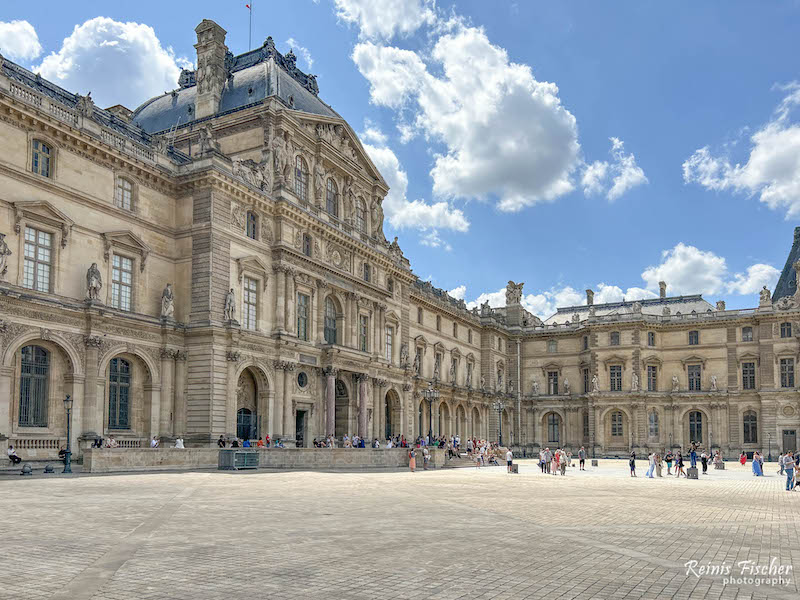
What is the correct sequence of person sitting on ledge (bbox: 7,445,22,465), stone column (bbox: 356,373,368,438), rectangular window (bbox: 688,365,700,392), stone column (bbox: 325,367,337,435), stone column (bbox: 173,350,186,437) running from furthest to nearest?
rectangular window (bbox: 688,365,700,392) → stone column (bbox: 356,373,368,438) → stone column (bbox: 325,367,337,435) → stone column (bbox: 173,350,186,437) → person sitting on ledge (bbox: 7,445,22,465)

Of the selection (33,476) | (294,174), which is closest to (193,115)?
(294,174)

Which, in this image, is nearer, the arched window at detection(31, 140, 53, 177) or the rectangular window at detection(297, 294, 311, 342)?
the arched window at detection(31, 140, 53, 177)

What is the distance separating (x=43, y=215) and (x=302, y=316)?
17.2m

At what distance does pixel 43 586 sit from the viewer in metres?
9.68

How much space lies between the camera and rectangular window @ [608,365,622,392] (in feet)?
277

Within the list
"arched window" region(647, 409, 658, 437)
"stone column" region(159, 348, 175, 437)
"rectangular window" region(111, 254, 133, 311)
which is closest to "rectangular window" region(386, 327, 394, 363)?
"stone column" region(159, 348, 175, 437)

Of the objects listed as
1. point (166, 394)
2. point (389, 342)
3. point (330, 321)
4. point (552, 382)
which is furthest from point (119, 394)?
point (552, 382)

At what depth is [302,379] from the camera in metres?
46.8

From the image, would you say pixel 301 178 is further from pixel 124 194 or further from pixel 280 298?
pixel 124 194

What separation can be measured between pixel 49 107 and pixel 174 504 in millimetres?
22386

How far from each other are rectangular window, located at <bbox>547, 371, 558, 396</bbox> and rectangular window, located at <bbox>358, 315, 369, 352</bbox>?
40.9m

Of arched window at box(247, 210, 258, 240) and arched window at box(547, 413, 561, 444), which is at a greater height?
arched window at box(247, 210, 258, 240)

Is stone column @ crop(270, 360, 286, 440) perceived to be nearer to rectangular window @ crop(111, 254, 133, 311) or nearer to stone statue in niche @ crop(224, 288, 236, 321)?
stone statue in niche @ crop(224, 288, 236, 321)

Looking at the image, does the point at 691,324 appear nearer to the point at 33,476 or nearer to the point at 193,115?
the point at 193,115
